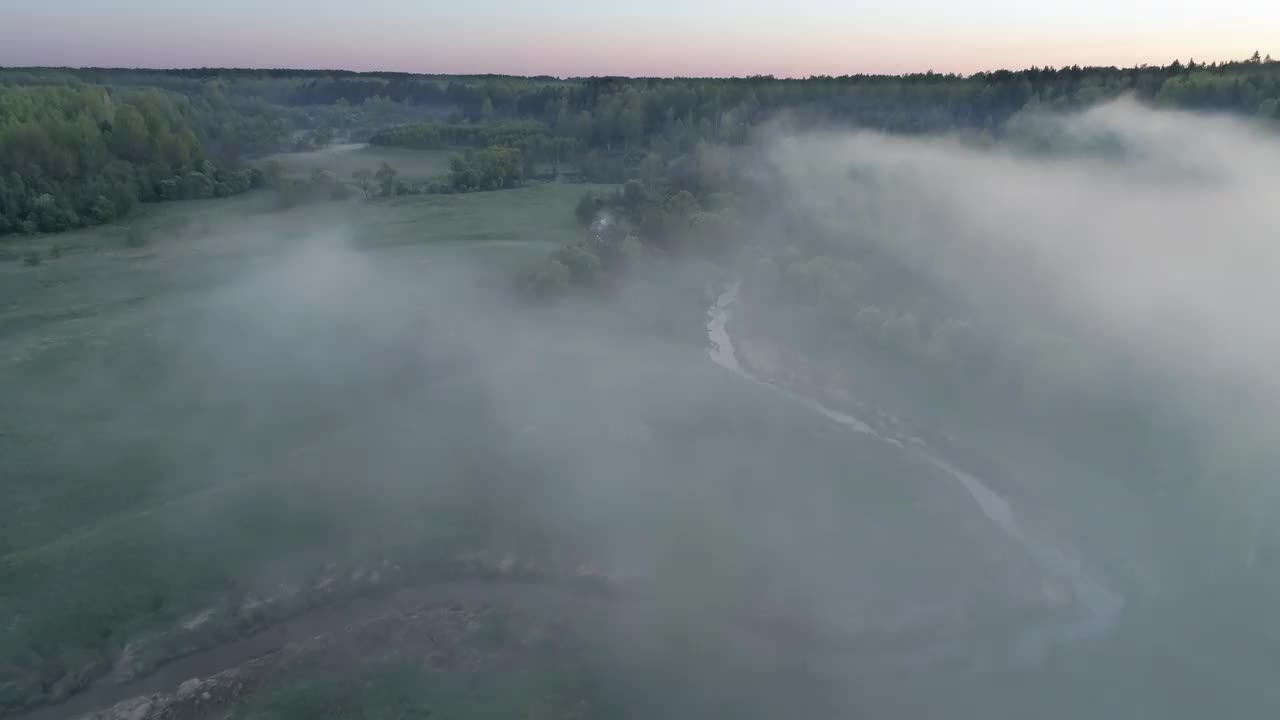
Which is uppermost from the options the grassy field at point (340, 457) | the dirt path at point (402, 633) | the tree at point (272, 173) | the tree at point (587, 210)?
the tree at point (272, 173)

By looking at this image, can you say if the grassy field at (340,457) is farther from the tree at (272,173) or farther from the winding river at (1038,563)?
the tree at (272,173)

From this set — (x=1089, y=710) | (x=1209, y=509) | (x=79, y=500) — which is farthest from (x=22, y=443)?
(x=1209, y=509)

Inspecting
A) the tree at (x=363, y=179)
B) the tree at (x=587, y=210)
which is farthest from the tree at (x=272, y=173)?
the tree at (x=587, y=210)

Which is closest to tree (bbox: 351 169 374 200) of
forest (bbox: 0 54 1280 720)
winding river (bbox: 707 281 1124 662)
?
forest (bbox: 0 54 1280 720)

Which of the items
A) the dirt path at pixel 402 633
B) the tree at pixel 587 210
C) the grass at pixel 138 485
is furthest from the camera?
the tree at pixel 587 210

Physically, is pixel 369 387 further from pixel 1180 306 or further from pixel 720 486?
pixel 1180 306

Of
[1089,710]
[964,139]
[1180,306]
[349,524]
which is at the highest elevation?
[964,139]

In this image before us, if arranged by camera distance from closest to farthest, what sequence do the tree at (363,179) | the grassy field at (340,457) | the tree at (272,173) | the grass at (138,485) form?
1. the grass at (138,485)
2. the grassy field at (340,457)
3. the tree at (272,173)
4. the tree at (363,179)
